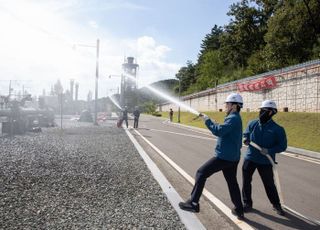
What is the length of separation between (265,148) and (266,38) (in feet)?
107

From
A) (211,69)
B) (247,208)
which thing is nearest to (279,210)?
(247,208)

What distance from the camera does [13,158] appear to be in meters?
11.5

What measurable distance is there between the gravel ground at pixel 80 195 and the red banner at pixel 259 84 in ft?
82.0

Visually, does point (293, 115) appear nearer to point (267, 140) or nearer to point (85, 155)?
point (85, 155)

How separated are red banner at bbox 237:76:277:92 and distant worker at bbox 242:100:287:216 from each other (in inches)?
1119

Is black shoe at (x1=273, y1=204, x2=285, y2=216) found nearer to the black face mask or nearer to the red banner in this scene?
the black face mask

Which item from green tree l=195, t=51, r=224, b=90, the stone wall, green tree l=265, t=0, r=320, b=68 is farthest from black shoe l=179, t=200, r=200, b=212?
green tree l=195, t=51, r=224, b=90

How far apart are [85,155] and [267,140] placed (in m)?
7.73

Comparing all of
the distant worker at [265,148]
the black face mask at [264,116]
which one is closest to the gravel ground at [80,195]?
the distant worker at [265,148]

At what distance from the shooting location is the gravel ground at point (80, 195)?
202 inches

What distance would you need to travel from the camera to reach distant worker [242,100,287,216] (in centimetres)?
597

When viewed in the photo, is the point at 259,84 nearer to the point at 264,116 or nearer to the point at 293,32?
the point at 293,32

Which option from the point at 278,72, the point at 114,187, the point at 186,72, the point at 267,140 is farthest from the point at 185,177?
the point at 186,72

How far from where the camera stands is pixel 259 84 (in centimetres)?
3628
